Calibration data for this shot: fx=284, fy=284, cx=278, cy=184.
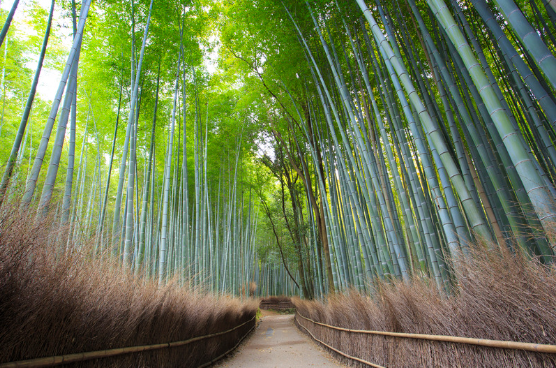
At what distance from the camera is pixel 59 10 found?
3912 mm

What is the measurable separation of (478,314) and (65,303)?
2.06 meters

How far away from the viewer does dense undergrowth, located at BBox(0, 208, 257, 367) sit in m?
1.06

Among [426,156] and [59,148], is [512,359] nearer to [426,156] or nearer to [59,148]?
[426,156]

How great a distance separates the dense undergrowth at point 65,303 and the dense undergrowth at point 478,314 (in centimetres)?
198

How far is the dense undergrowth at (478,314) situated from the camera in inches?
46.1

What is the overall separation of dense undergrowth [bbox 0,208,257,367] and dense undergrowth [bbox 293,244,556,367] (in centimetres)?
198

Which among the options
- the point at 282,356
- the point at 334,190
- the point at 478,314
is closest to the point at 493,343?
the point at 478,314

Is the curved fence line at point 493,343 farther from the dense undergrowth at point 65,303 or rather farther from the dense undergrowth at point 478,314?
the dense undergrowth at point 65,303

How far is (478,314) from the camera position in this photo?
148cm

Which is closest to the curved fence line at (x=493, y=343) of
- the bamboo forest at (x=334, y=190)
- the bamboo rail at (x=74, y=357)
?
the bamboo forest at (x=334, y=190)

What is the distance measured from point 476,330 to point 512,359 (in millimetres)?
259

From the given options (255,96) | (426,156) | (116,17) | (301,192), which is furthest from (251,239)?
(426,156)

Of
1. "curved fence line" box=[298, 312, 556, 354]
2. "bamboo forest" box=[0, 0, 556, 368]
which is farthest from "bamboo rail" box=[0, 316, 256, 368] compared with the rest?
"curved fence line" box=[298, 312, 556, 354]

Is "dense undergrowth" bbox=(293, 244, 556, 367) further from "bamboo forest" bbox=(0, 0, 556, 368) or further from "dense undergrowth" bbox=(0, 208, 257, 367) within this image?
"dense undergrowth" bbox=(0, 208, 257, 367)
